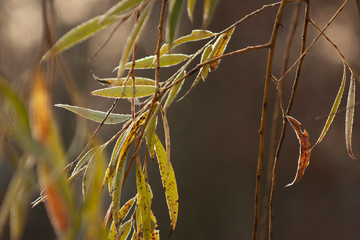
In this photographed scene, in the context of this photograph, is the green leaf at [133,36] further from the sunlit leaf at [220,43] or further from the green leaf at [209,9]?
the sunlit leaf at [220,43]

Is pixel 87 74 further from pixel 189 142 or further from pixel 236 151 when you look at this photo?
pixel 236 151

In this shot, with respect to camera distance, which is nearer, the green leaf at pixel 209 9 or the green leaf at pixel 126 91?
the green leaf at pixel 209 9

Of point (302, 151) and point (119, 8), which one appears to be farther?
point (302, 151)

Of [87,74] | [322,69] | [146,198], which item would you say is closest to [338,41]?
[322,69]

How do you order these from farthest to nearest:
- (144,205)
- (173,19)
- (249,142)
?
(249,142) → (144,205) → (173,19)

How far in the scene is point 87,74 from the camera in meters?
4.85

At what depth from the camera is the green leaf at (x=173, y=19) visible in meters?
0.39

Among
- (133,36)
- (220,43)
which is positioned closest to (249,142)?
(220,43)

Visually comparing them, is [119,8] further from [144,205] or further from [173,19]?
[144,205]

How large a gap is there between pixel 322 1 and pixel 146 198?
128 inches

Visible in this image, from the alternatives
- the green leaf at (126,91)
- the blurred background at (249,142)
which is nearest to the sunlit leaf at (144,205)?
the green leaf at (126,91)

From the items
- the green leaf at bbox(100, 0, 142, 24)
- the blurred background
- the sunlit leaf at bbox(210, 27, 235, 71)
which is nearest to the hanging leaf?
the sunlit leaf at bbox(210, 27, 235, 71)

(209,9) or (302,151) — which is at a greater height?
(209,9)

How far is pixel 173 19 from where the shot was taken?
399 mm
